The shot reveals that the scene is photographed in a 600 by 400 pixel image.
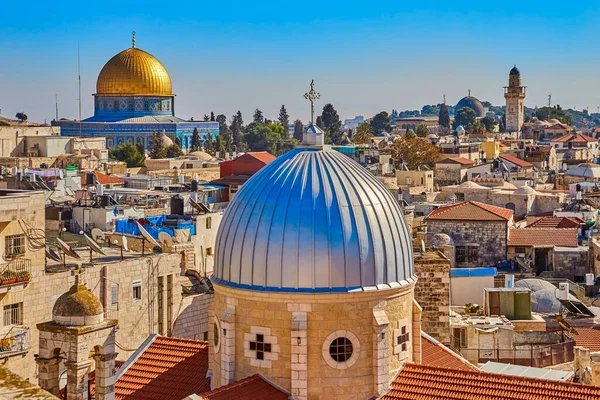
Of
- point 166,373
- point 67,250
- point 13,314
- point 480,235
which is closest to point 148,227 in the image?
point 67,250

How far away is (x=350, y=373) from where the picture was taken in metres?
14.9

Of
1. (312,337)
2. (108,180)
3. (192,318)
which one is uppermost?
(108,180)

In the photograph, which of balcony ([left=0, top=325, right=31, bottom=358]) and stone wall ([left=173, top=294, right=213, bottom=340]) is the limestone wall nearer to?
balcony ([left=0, top=325, right=31, bottom=358])

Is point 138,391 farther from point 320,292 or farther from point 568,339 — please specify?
point 568,339

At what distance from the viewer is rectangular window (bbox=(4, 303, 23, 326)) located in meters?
21.5

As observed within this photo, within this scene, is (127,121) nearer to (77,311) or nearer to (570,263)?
(570,263)

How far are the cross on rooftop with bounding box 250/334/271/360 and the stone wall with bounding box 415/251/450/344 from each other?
222 inches

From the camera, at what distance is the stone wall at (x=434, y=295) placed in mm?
20109

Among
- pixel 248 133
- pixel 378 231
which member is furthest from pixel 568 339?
pixel 248 133

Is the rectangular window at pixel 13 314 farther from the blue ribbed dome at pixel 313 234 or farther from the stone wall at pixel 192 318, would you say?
the blue ribbed dome at pixel 313 234

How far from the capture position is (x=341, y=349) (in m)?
14.9

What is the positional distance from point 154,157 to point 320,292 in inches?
2771

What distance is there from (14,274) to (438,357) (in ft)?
27.5

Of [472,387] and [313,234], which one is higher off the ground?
[313,234]
